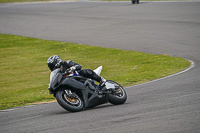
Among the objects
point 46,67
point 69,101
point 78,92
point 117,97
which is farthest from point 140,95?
point 46,67

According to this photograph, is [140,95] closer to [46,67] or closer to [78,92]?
[78,92]

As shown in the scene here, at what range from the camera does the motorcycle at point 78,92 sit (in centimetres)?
793

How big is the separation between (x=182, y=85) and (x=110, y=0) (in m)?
44.8

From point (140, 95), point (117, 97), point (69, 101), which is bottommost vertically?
point (140, 95)

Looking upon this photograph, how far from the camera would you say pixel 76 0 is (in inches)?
2472

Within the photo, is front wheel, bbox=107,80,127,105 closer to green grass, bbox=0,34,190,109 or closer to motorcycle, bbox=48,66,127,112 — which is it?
motorcycle, bbox=48,66,127,112

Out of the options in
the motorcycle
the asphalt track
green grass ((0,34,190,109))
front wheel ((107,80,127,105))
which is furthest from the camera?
green grass ((0,34,190,109))

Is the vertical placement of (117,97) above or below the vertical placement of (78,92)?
below

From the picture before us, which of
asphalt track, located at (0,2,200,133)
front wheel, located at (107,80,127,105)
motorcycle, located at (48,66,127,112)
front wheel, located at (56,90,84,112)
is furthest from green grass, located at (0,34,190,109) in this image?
front wheel, located at (107,80,127,105)

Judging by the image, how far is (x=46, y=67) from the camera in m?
18.6

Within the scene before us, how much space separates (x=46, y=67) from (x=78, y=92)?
10657 millimetres

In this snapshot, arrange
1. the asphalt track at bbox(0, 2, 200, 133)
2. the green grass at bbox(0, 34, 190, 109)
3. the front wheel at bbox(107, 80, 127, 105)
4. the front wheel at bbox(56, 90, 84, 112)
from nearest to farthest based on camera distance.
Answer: the asphalt track at bbox(0, 2, 200, 133), the front wheel at bbox(56, 90, 84, 112), the front wheel at bbox(107, 80, 127, 105), the green grass at bbox(0, 34, 190, 109)

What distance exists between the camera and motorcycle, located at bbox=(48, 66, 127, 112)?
7.93 meters

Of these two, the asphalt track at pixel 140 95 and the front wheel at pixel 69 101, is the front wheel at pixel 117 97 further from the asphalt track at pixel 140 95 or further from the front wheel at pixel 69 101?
the front wheel at pixel 69 101
